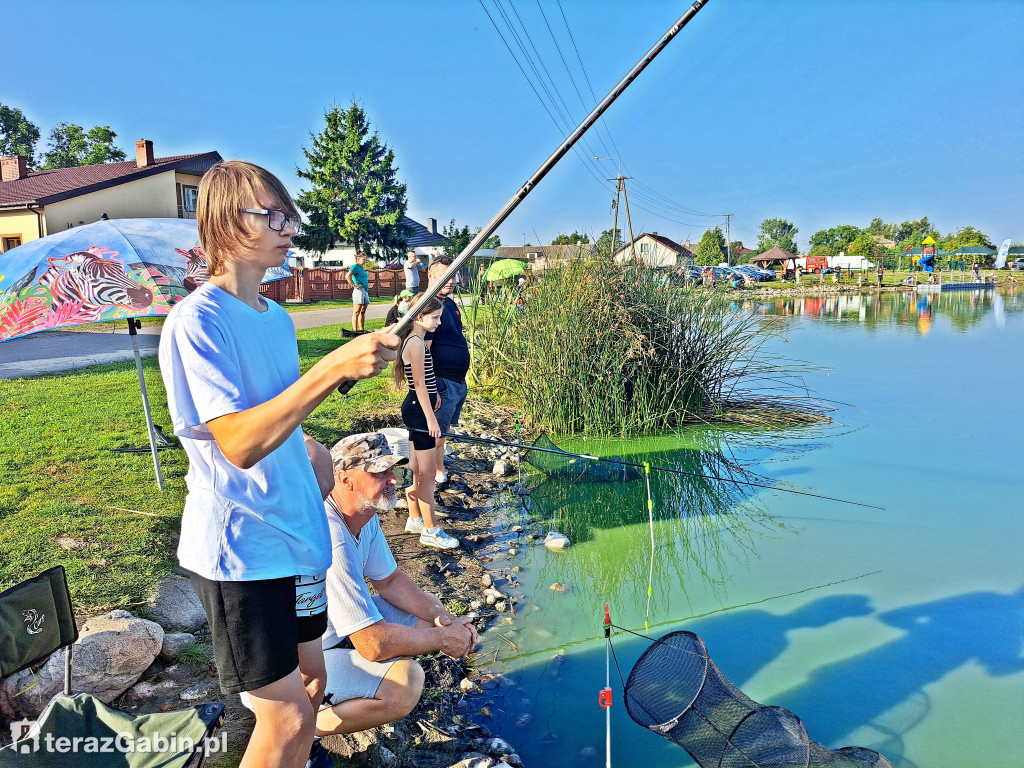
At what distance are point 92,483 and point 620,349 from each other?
16.1 ft

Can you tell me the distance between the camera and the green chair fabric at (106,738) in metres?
1.87

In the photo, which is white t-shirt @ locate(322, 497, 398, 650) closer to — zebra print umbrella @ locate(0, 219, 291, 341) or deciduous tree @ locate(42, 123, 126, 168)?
zebra print umbrella @ locate(0, 219, 291, 341)

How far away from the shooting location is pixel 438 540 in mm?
4582

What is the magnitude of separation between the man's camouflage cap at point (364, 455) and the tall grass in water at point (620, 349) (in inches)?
204

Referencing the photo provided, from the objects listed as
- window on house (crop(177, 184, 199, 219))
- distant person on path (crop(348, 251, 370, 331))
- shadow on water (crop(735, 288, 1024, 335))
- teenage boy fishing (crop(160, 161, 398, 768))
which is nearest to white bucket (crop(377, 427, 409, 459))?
teenage boy fishing (crop(160, 161, 398, 768))

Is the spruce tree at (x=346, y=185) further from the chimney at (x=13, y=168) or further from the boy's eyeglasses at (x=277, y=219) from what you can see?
the boy's eyeglasses at (x=277, y=219)

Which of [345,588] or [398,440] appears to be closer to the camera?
[345,588]

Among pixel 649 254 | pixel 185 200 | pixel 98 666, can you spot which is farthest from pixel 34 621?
pixel 185 200

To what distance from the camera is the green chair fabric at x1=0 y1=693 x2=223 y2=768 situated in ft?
6.14

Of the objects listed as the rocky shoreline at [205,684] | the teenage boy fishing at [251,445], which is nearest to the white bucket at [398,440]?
the rocky shoreline at [205,684]

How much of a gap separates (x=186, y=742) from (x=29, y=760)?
0.39 metres

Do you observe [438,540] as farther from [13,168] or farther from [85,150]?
[85,150]

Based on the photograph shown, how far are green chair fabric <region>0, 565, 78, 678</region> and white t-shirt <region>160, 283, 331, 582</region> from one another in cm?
109

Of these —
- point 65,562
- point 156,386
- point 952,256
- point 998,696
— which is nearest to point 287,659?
point 65,562
